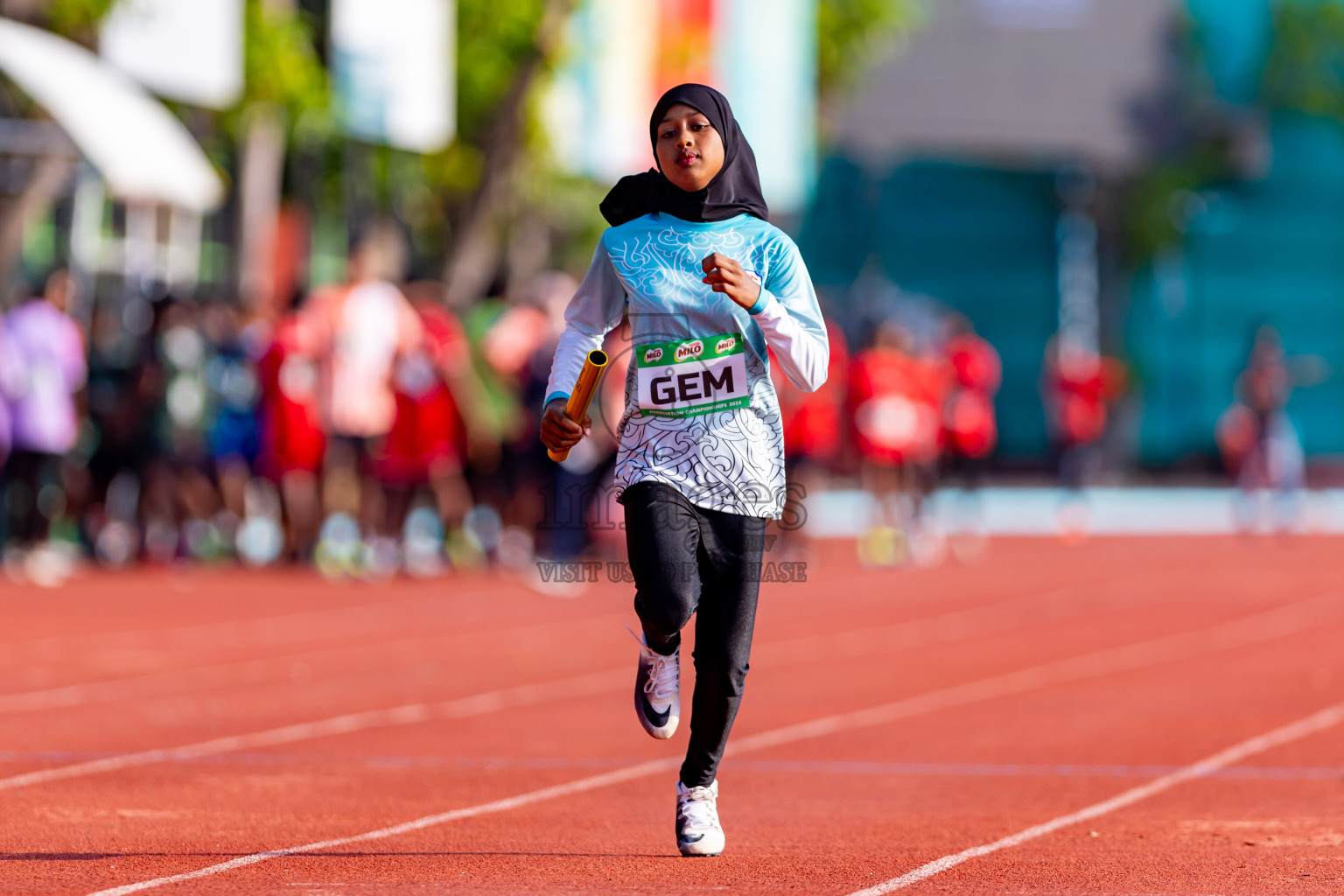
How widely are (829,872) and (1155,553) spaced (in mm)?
15995

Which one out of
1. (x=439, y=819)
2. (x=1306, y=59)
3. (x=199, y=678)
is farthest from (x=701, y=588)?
(x=1306, y=59)

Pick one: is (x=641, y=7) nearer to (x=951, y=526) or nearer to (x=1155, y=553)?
(x=951, y=526)

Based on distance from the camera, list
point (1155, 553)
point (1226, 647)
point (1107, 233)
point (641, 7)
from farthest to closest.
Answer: point (1107, 233) < point (641, 7) < point (1155, 553) < point (1226, 647)

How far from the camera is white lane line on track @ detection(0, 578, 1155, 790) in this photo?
8.49 meters

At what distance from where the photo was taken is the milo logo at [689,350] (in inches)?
243

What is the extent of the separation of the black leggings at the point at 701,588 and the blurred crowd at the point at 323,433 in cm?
874

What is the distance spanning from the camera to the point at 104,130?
1859 cm

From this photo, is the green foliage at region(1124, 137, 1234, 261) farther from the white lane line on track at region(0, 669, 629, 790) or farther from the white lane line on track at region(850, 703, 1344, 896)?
the white lane line on track at region(850, 703, 1344, 896)

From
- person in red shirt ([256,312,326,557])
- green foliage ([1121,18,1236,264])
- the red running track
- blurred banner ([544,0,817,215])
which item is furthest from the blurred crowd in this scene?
green foliage ([1121,18,1236,264])

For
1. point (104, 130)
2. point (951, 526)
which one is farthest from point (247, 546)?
point (951, 526)

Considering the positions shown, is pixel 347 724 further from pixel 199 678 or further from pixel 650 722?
pixel 650 722

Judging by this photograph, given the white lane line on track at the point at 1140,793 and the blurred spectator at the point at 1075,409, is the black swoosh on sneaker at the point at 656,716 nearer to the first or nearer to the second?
the white lane line on track at the point at 1140,793

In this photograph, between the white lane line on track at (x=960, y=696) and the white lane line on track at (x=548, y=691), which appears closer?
the white lane line on track at (x=960, y=696)

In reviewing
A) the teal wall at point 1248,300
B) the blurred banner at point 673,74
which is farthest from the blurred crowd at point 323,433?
the teal wall at point 1248,300
